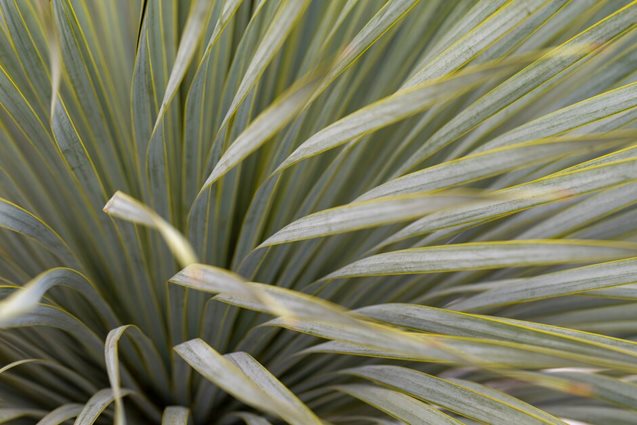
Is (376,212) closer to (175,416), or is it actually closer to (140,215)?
(140,215)

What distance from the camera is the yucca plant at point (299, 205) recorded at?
1.98 feet

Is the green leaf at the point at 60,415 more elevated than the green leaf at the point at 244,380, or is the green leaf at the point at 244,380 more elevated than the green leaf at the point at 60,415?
the green leaf at the point at 244,380

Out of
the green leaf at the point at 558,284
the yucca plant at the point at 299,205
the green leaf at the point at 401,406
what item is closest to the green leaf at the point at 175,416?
the yucca plant at the point at 299,205

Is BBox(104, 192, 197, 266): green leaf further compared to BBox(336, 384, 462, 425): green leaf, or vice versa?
BBox(336, 384, 462, 425): green leaf

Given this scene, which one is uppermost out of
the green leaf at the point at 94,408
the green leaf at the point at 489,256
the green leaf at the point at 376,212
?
the green leaf at the point at 489,256

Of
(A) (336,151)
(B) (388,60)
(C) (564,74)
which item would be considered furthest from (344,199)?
(C) (564,74)

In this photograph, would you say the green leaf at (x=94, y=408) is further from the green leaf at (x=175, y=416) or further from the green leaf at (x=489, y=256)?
the green leaf at (x=489, y=256)

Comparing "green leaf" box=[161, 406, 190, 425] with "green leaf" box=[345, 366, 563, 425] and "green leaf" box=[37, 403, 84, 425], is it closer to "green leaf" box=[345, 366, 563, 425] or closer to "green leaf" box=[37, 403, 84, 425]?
"green leaf" box=[37, 403, 84, 425]

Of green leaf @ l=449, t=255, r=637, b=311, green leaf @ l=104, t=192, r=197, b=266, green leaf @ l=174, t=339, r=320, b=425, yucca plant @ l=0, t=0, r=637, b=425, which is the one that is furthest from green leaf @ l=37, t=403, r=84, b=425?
green leaf @ l=449, t=255, r=637, b=311

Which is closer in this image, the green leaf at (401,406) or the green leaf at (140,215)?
the green leaf at (140,215)

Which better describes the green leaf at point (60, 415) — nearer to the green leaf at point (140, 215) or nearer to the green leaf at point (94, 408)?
the green leaf at point (94, 408)

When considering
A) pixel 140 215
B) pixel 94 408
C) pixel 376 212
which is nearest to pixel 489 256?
pixel 376 212

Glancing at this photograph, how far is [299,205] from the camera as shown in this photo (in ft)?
2.71

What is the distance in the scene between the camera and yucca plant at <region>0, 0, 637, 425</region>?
1.98 ft
